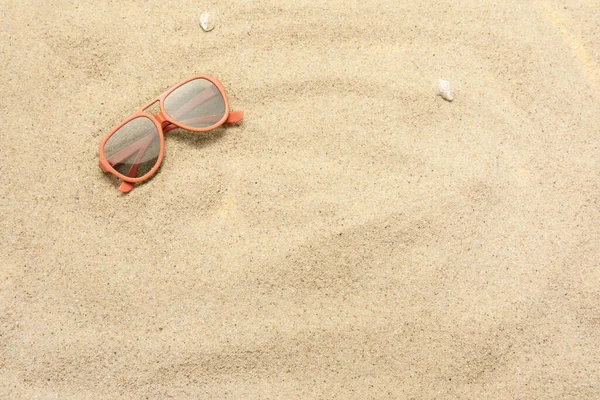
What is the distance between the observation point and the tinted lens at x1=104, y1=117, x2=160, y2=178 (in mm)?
1783

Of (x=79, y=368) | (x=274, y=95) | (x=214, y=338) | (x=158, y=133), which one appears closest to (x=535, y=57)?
(x=274, y=95)

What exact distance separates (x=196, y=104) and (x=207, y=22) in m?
0.36

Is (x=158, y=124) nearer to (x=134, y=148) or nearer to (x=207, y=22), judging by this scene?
(x=134, y=148)

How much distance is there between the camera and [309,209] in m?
1.77

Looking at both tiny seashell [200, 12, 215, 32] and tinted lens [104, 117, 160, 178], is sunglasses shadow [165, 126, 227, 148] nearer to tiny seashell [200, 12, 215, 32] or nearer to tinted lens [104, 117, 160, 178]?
tinted lens [104, 117, 160, 178]

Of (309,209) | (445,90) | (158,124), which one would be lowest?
(309,209)

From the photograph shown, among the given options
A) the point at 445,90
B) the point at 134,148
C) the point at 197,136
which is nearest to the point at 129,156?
the point at 134,148

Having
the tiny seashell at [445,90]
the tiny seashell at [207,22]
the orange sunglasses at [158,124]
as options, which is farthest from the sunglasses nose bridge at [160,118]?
the tiny seashell at [445,90]

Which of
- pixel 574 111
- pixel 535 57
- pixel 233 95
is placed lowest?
pixel 233 95

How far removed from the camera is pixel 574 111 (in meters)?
1.88

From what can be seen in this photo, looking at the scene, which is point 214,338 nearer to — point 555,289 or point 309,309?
point 309,309

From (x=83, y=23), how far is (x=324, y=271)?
1.39 meters

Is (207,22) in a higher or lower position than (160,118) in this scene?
higher

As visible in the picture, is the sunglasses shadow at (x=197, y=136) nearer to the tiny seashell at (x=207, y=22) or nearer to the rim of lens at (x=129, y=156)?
the rim of lens at (x=129, y=156)
